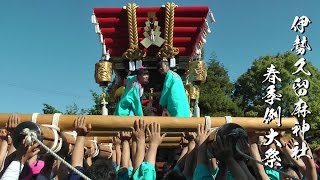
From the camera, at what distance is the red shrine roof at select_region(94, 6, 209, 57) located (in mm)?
5953

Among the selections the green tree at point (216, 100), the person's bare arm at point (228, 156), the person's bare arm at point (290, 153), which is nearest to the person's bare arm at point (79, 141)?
the person's bare arm at point (228, 156)

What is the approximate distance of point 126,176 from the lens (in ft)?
8.68

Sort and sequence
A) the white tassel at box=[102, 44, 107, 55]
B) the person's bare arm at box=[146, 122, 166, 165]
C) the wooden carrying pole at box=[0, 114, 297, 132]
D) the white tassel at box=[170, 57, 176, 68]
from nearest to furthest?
the person's bare arm at box=[146, 122, 166, 165] → the wooden carrying pole at box=[0, 114, 297, 132] → the white tassel at box=[170, 57, 176, 68] → the white tassel at box=[102, 44, 107, 55]

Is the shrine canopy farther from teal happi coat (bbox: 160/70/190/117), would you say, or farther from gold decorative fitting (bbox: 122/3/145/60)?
teal happi coat (bbox: 160/70/190/117)

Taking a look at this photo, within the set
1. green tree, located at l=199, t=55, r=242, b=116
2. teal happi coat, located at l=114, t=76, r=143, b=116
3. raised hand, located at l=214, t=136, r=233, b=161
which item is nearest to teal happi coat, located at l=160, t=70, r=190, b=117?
teal happi coat, located at l=114, t=76, r=143, b=116

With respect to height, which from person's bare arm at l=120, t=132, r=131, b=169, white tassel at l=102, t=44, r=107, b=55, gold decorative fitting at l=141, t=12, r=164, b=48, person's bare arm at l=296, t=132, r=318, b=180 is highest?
gold decorative fitting at l=141, t=12, r=164, b=48

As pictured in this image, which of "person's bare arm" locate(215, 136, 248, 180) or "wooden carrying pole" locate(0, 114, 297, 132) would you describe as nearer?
"person's bare arm" locate(215, 136, 248, 180)

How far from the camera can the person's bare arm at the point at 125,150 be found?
118 inches

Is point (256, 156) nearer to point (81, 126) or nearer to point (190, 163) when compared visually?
point (190, 163)

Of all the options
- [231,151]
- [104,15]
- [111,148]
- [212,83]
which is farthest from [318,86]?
[231,151]

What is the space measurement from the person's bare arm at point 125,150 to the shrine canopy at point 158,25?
2.84 metres

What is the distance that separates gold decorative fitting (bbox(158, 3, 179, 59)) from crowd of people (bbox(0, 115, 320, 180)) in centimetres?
224

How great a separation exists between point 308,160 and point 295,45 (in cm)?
207

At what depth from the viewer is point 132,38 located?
588 centimetres
